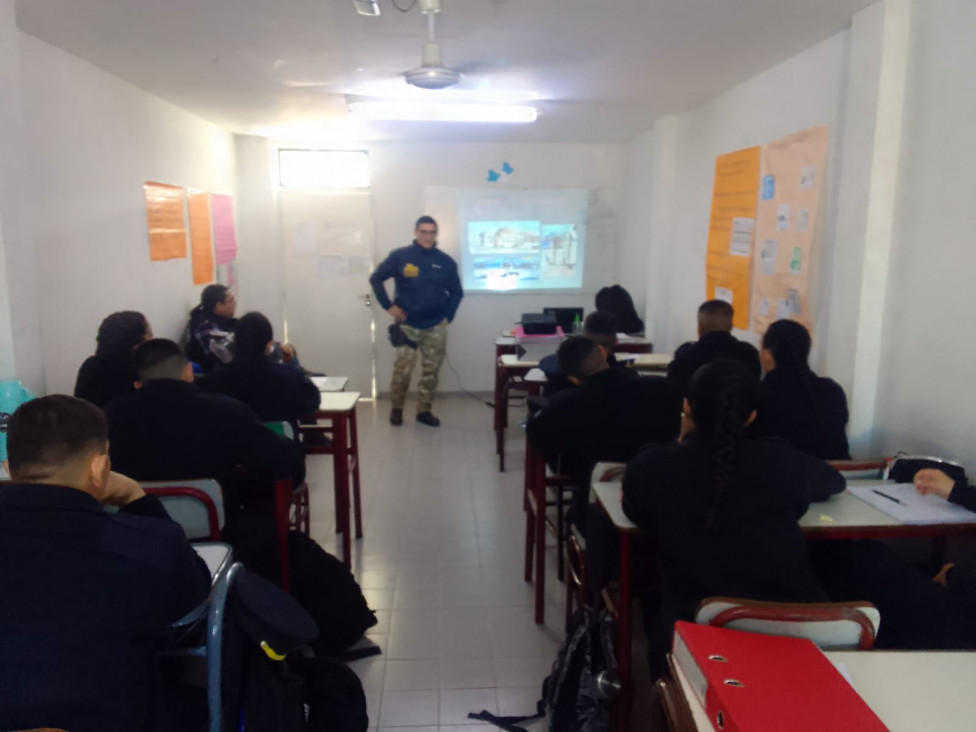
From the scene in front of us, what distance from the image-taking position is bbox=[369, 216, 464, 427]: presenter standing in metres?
5.96

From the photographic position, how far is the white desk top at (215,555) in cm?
181

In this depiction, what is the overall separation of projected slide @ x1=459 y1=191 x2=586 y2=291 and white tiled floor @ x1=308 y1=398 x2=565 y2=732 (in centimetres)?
205

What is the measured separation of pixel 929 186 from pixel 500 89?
8.16 feet

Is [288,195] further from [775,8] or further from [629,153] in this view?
[775,8]

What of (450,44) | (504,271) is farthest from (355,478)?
(504,271)

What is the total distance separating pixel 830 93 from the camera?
10.7 ft

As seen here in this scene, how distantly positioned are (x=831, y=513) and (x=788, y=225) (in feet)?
6.57

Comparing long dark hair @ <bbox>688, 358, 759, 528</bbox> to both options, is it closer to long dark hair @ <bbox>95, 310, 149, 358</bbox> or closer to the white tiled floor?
the white tiled floor

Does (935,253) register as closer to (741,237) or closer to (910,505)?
(910,505)

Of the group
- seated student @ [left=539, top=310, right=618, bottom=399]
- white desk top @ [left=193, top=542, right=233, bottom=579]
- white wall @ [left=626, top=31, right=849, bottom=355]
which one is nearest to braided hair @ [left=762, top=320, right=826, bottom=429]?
white wall @ [left=626, top=31, right=849, bottom=355]

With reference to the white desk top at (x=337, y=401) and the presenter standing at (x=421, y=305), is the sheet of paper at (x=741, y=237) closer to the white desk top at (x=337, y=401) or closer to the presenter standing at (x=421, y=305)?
the white desk top at (x=337, y=401)

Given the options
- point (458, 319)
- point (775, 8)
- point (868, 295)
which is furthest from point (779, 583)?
point (458, 319)

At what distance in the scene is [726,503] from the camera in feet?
5.49

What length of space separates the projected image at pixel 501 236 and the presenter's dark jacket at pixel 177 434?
4.65 m
